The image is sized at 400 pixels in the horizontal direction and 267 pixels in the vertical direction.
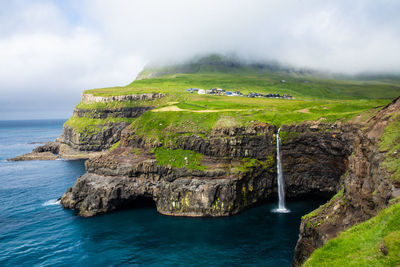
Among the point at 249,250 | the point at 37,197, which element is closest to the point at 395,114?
the point at 249,250

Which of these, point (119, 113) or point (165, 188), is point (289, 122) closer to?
point (165, 188)

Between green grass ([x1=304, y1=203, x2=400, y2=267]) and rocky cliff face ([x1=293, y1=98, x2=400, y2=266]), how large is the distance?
15.4 ft

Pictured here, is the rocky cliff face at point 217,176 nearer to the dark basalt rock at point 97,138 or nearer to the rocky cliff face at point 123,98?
the dark basalt rock at point 97,138

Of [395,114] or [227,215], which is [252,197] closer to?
[227,215]

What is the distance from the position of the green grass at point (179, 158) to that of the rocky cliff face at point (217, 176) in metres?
1.16

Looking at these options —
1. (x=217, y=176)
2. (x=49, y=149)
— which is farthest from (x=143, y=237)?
(x=49, y=149)

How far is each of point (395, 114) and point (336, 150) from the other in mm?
36380

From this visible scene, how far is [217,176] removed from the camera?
67.4m

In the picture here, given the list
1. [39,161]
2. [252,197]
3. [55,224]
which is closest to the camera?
[55,224]

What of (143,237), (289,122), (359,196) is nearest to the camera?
(359,196)

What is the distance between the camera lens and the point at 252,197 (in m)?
69.0

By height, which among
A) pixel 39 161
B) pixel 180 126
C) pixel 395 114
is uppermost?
pixel 395 114

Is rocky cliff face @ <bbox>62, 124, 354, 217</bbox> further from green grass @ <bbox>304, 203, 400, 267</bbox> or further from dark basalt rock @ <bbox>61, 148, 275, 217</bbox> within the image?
green grass @ <bbox>304, 203, 400, 267</bbox>

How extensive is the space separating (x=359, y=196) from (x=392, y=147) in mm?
5796
